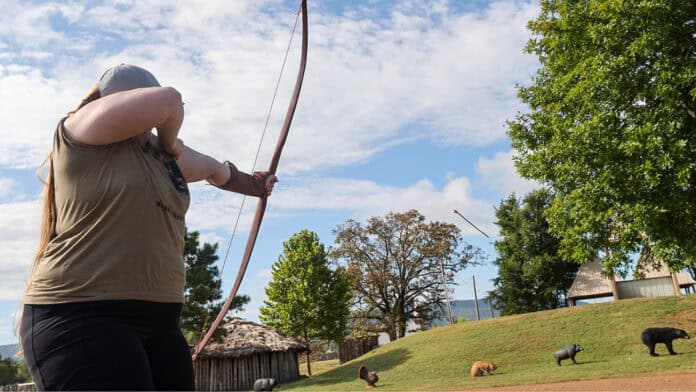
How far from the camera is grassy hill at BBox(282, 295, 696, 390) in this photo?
18078 millimetres

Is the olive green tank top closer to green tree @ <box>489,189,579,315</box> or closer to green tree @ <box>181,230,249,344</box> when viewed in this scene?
green tree @ <box>181,230,249,344</box>

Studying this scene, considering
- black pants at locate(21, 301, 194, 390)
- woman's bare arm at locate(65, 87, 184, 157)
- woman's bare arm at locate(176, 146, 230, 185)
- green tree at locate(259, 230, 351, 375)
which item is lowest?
black pants at locate(21, 301, 194, 390)

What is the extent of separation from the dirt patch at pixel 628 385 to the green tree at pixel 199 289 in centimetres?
1974

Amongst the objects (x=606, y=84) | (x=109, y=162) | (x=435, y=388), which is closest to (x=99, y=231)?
(x=109, y=162)

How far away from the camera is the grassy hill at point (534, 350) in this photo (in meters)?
18.1

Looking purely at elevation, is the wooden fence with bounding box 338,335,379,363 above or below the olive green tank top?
below

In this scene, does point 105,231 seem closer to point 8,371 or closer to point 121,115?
point 121,115

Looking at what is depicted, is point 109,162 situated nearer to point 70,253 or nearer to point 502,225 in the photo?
point 70,253

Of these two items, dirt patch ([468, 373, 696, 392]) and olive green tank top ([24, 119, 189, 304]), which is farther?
dirt patch ([468, 373, 696, 392])

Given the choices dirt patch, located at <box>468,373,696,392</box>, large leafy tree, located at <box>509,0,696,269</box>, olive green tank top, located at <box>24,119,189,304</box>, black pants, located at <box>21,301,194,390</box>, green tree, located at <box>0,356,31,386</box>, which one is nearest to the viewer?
black pants, located at <box>21,301,194,390</box>

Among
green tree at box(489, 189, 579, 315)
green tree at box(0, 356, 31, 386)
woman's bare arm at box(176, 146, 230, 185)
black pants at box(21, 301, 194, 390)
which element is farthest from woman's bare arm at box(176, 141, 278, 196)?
green tree at box(0, 356, 31, 386)

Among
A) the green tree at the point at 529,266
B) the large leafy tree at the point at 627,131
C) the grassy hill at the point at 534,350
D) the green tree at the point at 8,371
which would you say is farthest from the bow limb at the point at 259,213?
the green tree at the point at 8,371

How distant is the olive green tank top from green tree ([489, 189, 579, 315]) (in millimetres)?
42868

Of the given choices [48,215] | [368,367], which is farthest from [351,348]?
[48,215]
